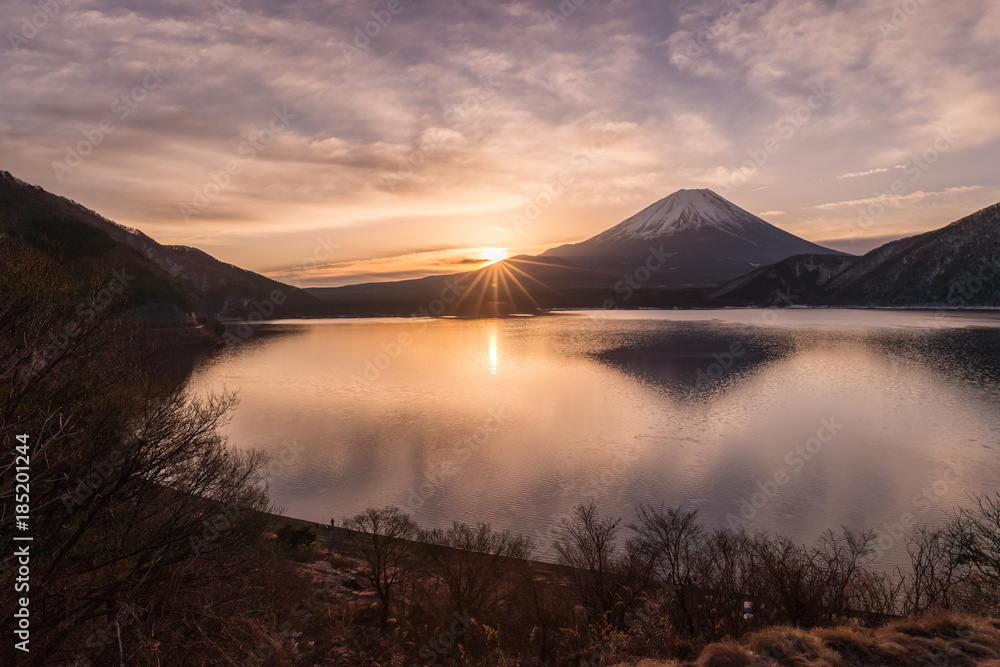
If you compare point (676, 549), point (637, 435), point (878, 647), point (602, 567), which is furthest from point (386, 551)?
point (637, 435)

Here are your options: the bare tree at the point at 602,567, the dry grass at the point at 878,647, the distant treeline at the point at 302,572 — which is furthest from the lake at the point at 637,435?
the dry grass at the point at 878,647

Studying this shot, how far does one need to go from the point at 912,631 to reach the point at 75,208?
4391 inches

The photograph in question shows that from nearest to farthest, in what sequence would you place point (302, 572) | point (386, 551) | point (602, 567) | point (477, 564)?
1. point (602, 567)
2. point (477, 564)
3. point (302, 572)
4. point (386, 551)

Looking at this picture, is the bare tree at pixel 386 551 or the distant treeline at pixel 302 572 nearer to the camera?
the distant treeline at pixel 302 572

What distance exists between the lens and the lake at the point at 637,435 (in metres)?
19.4

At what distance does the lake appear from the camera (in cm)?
1938

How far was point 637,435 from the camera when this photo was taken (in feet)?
92.4

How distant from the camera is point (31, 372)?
11.1 m

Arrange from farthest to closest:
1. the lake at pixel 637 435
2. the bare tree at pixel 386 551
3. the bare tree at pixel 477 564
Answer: the lake at pixel 637 435, the bare tree at pixel 386 551, the bare tree at pixel 477 564

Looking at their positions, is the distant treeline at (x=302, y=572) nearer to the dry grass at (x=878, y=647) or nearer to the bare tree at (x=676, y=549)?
the bare tree at (x=676, y=549)

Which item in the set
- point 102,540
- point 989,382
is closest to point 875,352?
point 989,382

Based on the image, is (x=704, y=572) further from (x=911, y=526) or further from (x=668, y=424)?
(x=668, y=424)

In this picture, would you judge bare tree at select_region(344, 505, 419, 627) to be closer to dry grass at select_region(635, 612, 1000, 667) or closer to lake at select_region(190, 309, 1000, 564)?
lake at select_region(190, 309, 1000, 564)

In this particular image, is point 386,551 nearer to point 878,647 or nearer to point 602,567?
point 602,567
